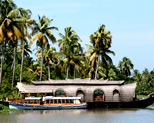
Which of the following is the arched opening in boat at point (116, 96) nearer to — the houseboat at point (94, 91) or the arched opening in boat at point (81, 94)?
the houseboat at point (94, 91)

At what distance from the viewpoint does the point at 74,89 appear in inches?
1606

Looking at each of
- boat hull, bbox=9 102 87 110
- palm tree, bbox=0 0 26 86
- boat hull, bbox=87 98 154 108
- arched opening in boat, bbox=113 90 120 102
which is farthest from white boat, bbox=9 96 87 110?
palm tree, bbox=0 0 26 86

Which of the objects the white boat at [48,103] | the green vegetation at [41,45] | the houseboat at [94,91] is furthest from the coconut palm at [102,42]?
the white boat at [48,103]

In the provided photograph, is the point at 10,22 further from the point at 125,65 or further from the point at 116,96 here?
the point at 125,65

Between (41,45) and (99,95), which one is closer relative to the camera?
(99,95)

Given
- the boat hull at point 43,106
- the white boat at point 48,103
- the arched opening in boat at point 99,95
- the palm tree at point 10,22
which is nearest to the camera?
the palm tree at point 10,22

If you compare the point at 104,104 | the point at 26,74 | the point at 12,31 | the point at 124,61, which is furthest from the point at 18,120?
the point at 124,61

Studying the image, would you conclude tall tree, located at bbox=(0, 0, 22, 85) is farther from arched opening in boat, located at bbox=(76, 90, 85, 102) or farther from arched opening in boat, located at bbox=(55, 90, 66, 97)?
arched opening in boat, located at bbox=(76, 90, 85, 102)

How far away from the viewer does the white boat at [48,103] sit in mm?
38375

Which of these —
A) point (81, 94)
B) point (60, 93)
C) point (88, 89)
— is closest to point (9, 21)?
point (60, 93)

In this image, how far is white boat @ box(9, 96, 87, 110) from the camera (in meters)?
38.4

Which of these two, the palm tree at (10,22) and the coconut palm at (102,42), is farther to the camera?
the coconut palm at (102,42)

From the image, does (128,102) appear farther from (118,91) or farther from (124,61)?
(124,61)

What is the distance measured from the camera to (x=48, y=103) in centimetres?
3878
